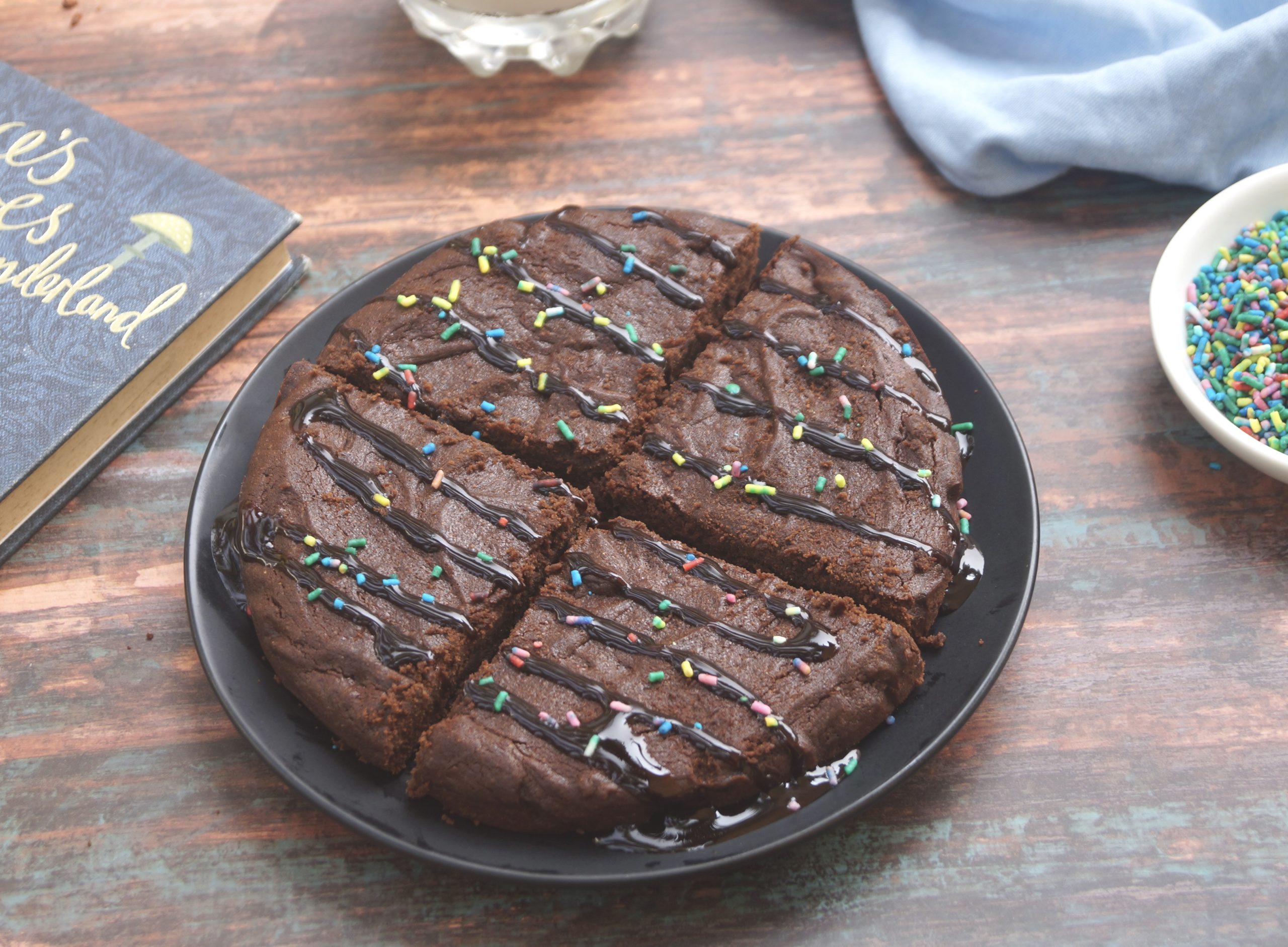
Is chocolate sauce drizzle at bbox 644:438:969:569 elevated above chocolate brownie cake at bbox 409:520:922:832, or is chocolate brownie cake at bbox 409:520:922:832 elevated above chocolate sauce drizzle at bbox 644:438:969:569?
chocolate sauce drizzle at bbox 644:438:969:569

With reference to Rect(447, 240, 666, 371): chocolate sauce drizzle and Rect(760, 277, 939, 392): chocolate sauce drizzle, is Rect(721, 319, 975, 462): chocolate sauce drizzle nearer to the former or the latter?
Rect(760, 277, 939, 392): chocolate sauce drizzle

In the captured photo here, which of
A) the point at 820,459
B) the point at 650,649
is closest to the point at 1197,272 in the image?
the point at 820,459

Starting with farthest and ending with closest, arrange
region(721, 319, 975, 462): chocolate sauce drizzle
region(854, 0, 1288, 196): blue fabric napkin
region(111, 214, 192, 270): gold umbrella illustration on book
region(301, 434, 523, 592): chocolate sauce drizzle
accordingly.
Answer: region(854, 0, 1288, 196): blue fabric napkin
region(111, 214, 192, 270): gold umbrella illustration on book
region(721, 319, 975, 462): chocolate sauce drizzle
region(301, 434, 523, 592): chocolate sauce drizzle

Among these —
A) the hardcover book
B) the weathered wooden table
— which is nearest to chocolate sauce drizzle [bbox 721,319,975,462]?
the weathered wooden table

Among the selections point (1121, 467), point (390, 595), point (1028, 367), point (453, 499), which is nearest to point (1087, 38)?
point (1028, 367)

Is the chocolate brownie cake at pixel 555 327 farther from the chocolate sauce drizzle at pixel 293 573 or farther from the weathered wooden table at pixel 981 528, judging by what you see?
the weathered wooden table at pixel 981 528

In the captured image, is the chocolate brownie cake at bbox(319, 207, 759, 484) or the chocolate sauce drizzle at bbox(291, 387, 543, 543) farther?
the chocolate brownie cake at bbox(319, 207, 759, 484)

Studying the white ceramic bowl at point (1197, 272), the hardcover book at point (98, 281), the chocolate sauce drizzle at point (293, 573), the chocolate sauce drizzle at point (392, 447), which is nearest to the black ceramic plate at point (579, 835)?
the chocolate sauce drizzle at point (293, 573)

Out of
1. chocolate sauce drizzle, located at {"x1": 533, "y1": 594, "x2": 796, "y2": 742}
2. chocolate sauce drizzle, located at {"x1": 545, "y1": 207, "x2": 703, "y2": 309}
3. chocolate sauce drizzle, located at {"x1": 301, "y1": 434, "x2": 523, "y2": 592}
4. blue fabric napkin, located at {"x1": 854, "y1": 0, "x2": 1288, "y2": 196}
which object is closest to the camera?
chocolate sauce drizzle, located at {"x1": 533, "y1": 594, "x2": 796, "y2": 742}
